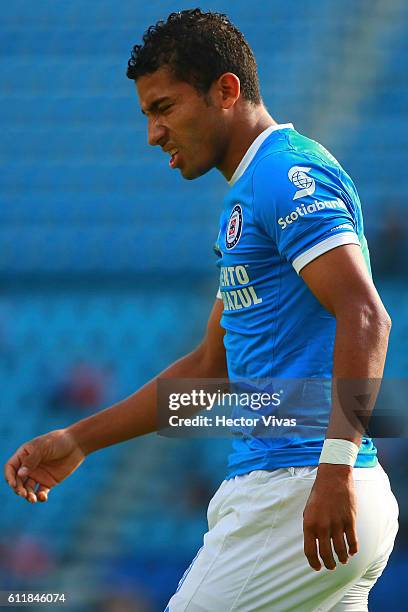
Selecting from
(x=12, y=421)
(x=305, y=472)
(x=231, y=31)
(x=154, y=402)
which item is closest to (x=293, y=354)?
(x=305, y=472)

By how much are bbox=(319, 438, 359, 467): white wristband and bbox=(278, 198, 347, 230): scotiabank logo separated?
1.30 feet

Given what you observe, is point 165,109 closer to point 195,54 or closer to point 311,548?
point 195,54

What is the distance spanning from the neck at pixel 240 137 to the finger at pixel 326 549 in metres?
0.84

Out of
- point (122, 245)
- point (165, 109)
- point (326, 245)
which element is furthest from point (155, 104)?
point (122, 245)

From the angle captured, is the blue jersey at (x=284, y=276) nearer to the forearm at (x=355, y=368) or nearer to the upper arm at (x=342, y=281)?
the upper arm at (x=342, y=281)

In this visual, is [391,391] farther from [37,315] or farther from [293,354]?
[293,354]

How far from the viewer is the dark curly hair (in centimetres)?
228

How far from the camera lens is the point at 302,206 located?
6.25 feet

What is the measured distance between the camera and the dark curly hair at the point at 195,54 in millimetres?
2277

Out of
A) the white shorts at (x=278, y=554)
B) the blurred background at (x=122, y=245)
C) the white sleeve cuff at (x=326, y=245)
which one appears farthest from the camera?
the blurred background at (x=122, y=245)

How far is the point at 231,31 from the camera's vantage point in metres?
2.35

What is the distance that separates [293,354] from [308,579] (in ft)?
1.35

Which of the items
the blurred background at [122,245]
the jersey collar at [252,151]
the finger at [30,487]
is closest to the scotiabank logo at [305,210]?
the jersey collar at [252,151]

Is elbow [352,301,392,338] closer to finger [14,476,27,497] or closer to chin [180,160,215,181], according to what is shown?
chin [180,160,215,181]
